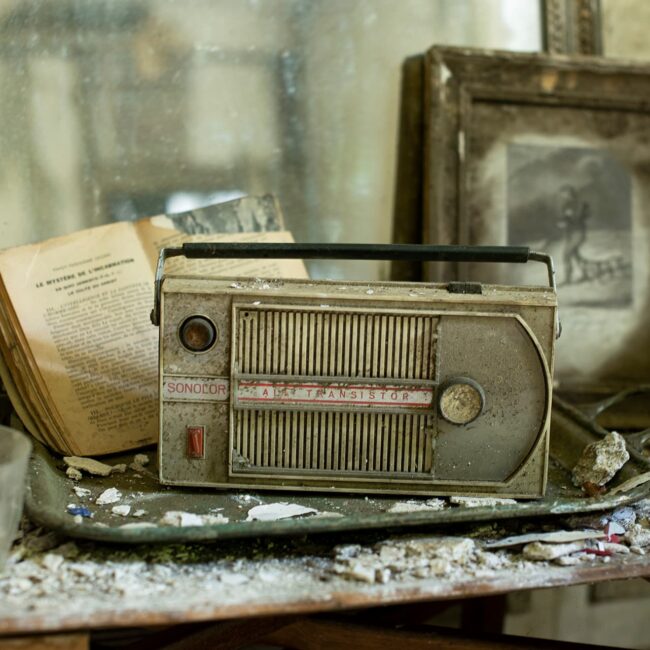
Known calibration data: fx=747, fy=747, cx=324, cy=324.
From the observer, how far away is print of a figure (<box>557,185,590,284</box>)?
68.7 inches

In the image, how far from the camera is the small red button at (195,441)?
1116 millimetres

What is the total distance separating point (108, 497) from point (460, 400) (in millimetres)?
550

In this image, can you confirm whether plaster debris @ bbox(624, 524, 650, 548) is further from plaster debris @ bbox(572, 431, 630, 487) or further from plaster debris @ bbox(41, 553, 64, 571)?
plaster debris @ bbox(41, 553, 64, 571)

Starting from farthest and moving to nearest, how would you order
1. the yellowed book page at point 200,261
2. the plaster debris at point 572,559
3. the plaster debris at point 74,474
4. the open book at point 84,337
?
the yellowed book page at point 200,261 → the open book at point 84,337 → the plaster debris at point 74,474 → the plaster debris at point 572,559

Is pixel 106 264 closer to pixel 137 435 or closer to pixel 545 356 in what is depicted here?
pixel 137 435

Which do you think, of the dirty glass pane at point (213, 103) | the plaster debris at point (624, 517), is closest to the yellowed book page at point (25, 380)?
the dirty glass pane at point (213, 103)

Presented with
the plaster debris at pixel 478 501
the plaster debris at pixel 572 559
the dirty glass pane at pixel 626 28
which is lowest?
the plaster debris at pixel 572 559

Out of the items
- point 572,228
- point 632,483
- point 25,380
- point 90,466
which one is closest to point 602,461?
point 632,483

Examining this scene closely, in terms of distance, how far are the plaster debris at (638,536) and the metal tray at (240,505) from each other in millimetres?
42

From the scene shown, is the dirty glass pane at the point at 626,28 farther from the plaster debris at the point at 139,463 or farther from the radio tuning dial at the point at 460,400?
the plaster debris at the point at 139,463

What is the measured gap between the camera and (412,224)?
173 centimetres

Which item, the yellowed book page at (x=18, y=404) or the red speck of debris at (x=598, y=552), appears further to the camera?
the yellowed book page at (x=18, y=404)

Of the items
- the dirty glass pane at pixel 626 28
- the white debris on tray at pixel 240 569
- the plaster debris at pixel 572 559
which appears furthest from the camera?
the dirty glass pane at pixel 626 28

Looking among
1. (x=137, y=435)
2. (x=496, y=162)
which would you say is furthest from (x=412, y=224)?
(x=137, y=435)
